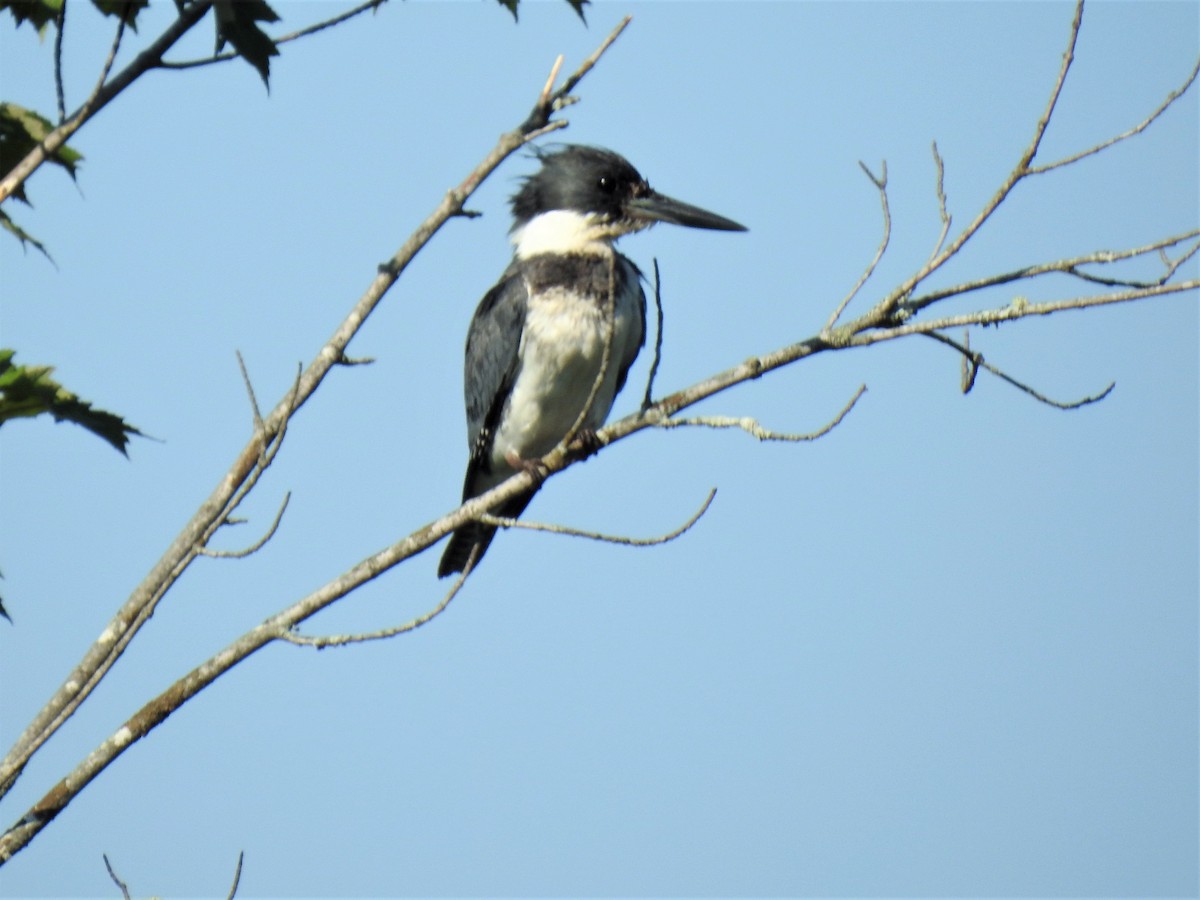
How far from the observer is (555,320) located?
5352 mm

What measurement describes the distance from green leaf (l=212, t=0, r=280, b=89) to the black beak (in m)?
3.41

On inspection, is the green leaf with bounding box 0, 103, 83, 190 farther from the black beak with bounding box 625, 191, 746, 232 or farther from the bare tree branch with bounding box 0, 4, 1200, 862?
the black beak with bounding box 625, 191, 746, 232

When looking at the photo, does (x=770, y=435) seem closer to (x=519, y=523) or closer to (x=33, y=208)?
(x=519, y=523)

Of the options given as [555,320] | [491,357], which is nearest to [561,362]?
[555,320]

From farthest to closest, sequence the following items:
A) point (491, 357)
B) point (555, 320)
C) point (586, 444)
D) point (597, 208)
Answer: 1. point (597, 208)
2. point (491, 357)
3. point (555, 320)
4. point (586, 444)

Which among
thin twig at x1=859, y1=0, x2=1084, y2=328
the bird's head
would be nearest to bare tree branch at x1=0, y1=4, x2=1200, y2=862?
thin twig at x1=859, y1=0, x2=1084, y2=328

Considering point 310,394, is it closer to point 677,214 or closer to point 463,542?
Result: point 463,542

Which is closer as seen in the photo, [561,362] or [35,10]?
[35,10]

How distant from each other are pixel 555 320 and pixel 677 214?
962 millimetres

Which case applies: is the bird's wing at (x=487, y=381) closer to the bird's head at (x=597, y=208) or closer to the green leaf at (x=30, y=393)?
the bird's head at (x=597, y=208)

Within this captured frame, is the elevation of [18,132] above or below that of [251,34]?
below

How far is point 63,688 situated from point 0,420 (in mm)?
573

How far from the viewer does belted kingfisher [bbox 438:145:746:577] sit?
17.6ft

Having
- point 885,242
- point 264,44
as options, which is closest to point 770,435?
point 885,242
